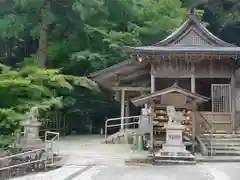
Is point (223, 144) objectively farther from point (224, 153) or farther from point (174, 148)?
point (174, 148)

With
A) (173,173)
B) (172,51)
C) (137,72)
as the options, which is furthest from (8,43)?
(173,173)

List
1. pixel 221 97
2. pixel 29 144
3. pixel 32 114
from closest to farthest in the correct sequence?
pixel 29 144 → pixel 32 114 → pixel 221 97

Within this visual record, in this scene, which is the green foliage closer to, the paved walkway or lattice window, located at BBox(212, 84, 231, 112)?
lattice window, located at BBox(212, 84, 231, 112)

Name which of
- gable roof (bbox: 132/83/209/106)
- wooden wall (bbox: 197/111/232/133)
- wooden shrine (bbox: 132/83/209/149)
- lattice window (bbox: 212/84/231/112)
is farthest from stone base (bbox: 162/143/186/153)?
lattice window (bbox: 212/84/231/112)

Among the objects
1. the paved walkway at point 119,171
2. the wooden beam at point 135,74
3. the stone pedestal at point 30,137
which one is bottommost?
the paved walkway at point 119,171

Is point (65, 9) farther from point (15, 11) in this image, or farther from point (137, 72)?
point (137, 72)

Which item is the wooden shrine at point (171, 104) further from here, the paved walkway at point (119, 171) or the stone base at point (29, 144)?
the stone base at point (29, 144)

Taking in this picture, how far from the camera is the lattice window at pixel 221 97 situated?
19688mm

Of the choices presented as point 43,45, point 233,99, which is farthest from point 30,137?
point 43,45

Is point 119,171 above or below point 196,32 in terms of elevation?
→ below

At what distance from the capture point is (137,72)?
22234 mm

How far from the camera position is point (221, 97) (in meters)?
19.9

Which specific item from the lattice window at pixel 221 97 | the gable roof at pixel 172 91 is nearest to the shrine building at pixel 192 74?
the lattice window at pixel 221 97

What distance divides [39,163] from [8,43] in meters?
21.0
